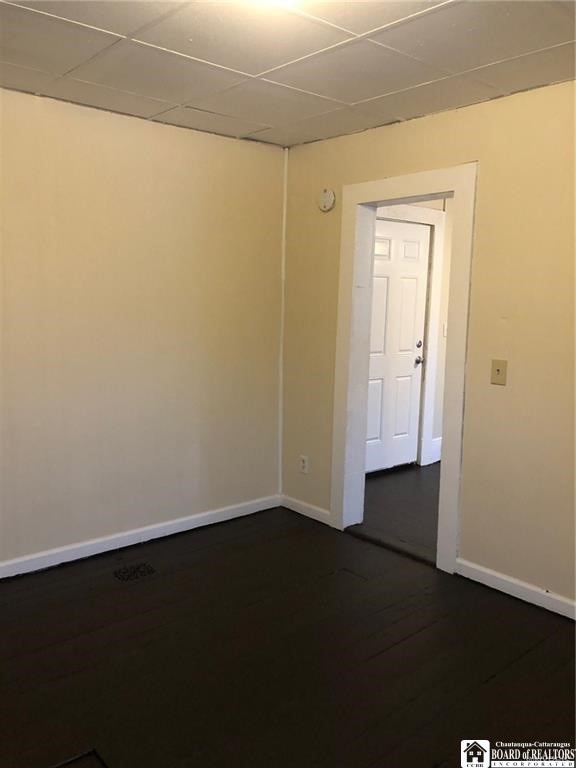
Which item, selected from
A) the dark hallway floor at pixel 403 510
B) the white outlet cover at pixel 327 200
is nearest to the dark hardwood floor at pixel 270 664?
the dark hallway floor at pixel 403 510

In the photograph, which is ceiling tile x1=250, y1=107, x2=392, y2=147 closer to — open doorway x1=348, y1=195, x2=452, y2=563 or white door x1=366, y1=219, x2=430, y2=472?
open doorway x1=348, y1=195, x2=452, y2=563

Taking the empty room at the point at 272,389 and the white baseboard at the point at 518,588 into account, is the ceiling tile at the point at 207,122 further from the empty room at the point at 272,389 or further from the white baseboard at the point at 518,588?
the white baseboard at the point at 518,588

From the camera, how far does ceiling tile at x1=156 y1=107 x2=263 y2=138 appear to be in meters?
3.35

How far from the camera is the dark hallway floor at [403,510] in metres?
3.75

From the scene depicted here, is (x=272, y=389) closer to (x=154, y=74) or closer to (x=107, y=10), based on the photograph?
(x=154, y=74)

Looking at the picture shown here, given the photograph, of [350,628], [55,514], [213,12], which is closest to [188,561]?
[55,514]

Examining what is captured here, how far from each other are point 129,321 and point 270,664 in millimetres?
1930

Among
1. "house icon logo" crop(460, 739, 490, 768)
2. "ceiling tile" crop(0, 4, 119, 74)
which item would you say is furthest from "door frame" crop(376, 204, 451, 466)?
"house icon logo" crop(460, 739, 490, 768)

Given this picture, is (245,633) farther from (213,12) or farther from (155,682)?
(213,12)

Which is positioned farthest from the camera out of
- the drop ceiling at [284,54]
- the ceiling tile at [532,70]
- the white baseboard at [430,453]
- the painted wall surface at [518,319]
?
the white baseboard at [430,453]

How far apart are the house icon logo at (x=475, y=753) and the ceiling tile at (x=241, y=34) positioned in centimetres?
247

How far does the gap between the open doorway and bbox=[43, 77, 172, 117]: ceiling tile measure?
1.96 metres

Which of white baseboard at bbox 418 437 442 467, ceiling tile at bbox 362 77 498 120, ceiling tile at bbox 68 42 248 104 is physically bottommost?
white baseboard at bbox 418 437 442 467

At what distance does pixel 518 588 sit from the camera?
3.10 m
